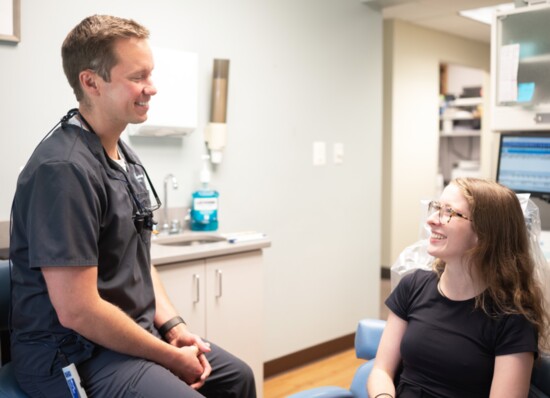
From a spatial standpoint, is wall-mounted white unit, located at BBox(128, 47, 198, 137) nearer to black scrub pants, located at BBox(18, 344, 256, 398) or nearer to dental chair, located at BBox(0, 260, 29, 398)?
dental chair, located at BBox(0, 260, 29, 398)

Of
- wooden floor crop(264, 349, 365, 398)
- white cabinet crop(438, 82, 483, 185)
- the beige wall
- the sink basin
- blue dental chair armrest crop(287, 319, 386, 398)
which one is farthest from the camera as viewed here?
white cabinet crop(438, 82, 483, 185)

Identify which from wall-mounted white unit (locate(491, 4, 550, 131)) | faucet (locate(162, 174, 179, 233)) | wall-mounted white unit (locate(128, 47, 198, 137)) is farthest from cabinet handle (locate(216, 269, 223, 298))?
wall-mounted white unit (locate(491, 4, 550, 131))

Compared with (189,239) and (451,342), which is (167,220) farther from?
(451,342)

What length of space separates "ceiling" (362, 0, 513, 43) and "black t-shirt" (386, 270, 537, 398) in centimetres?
→ 232

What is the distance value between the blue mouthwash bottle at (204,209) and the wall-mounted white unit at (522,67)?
133 cm

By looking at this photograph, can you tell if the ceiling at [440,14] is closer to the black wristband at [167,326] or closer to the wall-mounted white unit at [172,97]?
the wall-mounted white unit at [172,97]

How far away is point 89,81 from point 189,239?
3.95ft

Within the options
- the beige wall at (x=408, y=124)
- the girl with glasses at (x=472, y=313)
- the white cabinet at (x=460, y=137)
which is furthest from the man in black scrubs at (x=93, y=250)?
the white cabinet at (x=460, y=137)

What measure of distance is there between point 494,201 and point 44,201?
3.39 ft

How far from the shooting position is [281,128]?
303cm

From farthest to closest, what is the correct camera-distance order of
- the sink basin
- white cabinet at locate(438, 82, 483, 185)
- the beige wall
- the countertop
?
white cabinet at locate(438, 82, 483, 185), the beige wall, the sink basin, the countertop

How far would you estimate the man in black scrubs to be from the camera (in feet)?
4.23

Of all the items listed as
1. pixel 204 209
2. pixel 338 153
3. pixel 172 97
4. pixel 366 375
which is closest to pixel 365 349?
pixel 366 375

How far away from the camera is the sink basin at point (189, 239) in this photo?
8.13 ft
